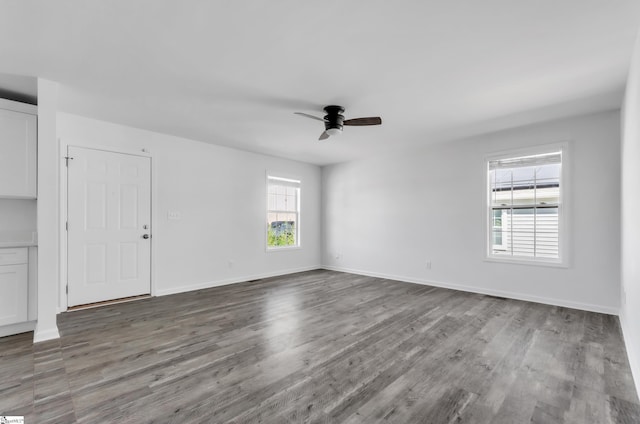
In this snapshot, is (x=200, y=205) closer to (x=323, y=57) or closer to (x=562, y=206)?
(x=323, y=57)

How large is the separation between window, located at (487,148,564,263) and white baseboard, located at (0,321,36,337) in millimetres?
6112

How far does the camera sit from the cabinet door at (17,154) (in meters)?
3.10

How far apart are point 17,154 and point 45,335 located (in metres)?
1.91

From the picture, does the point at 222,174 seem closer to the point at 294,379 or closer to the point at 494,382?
the point at 294,379

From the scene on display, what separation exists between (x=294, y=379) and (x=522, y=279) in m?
3.94

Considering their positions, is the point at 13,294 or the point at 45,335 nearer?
the point at 45,335

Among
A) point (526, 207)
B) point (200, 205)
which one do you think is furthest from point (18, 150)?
point (526, 207)

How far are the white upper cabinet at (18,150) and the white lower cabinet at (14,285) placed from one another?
62 cm

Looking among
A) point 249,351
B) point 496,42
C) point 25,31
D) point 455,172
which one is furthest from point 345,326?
point 25,31

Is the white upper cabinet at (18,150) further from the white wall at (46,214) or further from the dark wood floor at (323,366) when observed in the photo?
the dark wood floor at (323,366)

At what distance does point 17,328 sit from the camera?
3170mm

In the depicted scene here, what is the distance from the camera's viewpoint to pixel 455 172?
5199 millimetres

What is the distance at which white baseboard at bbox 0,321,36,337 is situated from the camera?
122 inches

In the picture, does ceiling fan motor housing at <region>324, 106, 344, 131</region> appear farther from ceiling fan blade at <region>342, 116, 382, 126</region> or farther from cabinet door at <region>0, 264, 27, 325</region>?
cabinet door at <region>0, 264, 27, 325</region>
